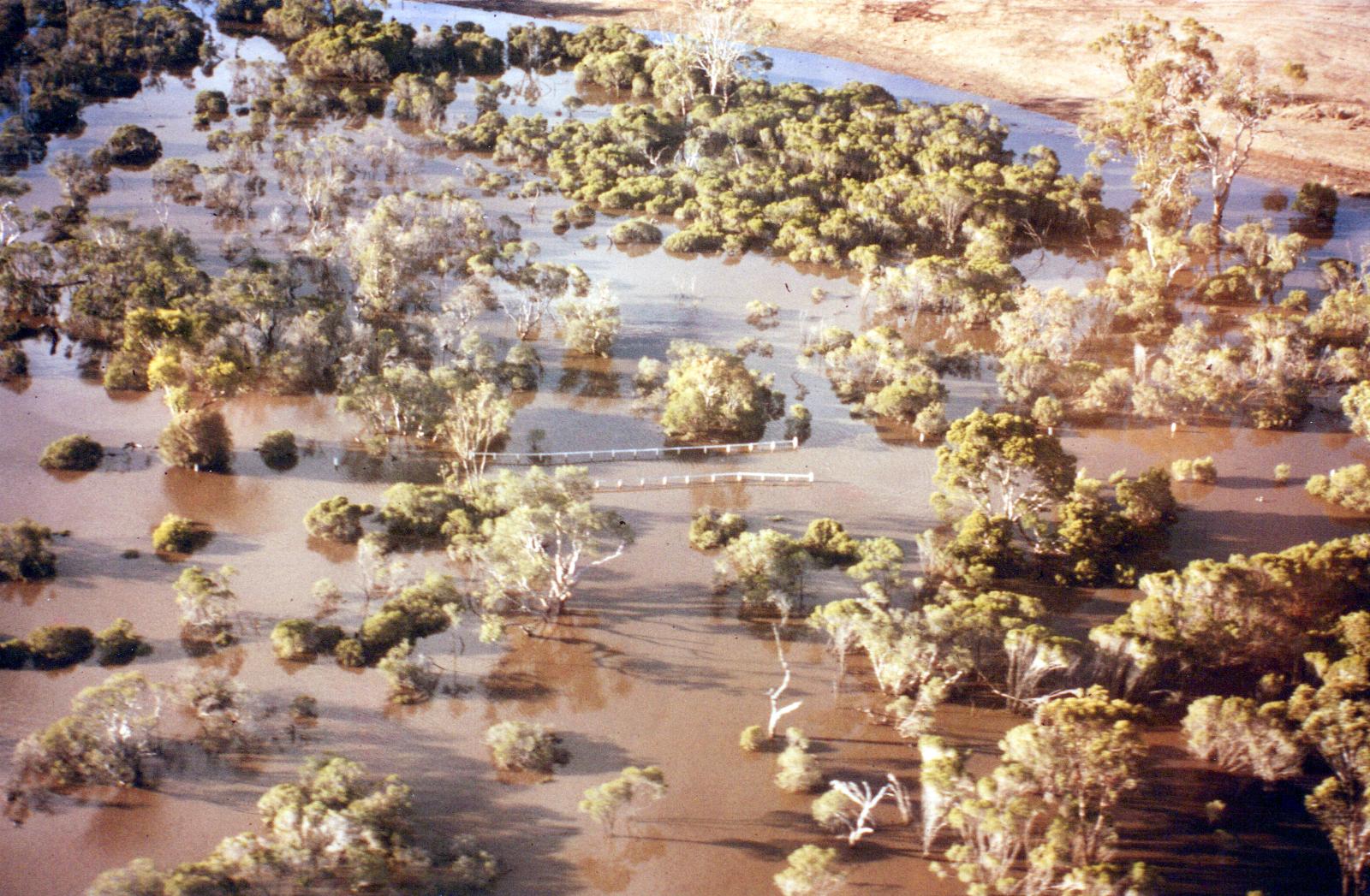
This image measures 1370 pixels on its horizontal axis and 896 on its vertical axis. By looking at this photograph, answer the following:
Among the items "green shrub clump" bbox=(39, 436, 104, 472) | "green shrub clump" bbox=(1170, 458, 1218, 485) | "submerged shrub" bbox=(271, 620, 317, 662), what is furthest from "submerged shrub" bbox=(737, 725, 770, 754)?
"green shrub clump" bbox=(39, 436, 104, 472)

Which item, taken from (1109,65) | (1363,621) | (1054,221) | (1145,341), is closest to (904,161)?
(1054,221)

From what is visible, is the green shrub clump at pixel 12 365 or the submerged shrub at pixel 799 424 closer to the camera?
the submerged shrub at pixel 799 424

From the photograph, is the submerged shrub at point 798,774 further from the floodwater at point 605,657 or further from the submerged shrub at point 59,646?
the submerged shrub at point 59,646

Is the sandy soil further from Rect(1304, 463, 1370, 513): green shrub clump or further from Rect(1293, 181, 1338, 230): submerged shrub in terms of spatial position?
Rect(1304, 463, 1370, 513): green shrub clump

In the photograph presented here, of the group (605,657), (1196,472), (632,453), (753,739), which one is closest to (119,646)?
(605,657)

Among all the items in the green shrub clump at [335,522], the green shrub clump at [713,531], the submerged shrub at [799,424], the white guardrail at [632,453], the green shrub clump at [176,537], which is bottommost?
the green shrub clump at [176,537]

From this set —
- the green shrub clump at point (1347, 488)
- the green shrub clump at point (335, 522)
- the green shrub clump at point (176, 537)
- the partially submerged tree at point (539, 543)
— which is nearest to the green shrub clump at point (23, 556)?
the green shrub clump at point (176, 537)

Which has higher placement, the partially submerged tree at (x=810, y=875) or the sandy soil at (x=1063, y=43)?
the sandy soil at (x=1063, y=43)
